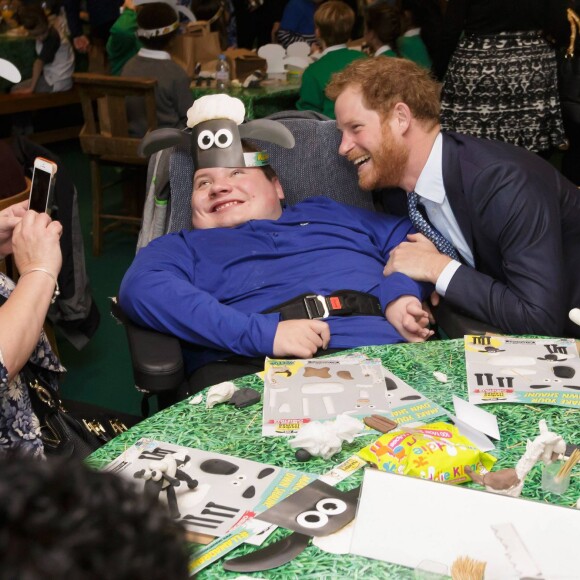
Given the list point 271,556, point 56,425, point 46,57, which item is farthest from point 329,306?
point 46,57

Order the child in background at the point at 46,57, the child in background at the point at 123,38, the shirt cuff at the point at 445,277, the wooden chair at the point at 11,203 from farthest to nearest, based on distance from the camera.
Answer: the child in background at the point at 46,57, the child in background at the point at 123,38, the wooden chair at the point at 11,203, the shirt cuff at the point at 445,277

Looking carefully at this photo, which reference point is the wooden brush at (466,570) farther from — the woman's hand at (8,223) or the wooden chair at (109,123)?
the wooden chair at (109,123)

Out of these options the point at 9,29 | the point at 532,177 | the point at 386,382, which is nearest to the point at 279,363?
the point at 386,382

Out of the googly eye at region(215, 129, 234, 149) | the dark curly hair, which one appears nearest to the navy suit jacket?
the googly eye at region(215, 129, 234, 149)

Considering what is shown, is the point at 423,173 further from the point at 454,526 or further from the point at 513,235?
the point at 454,526

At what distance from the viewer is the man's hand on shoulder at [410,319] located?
85.7 inches

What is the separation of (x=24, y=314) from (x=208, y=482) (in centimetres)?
49

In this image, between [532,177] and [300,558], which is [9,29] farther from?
[300,558]

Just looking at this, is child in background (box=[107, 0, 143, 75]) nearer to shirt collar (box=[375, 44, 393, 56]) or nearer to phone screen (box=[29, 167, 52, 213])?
shirt collar (box=[375, 44, 393, 56])

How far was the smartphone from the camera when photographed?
5.91 feet

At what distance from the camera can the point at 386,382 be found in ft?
5.25

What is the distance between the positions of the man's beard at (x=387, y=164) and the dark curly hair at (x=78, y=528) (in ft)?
6.57

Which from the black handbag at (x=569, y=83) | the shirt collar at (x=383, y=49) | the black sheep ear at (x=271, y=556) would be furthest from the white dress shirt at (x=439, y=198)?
the shirt collar at (x=383, y=49)

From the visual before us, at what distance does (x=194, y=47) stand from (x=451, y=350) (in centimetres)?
432
